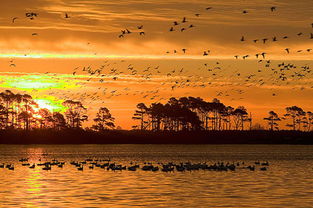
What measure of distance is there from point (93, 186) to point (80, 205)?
44.3 ft

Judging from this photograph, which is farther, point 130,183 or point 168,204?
point 130,183

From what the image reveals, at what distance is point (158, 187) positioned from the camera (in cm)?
5669

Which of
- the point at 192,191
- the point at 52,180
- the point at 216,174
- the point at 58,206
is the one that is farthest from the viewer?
the point at 216,174

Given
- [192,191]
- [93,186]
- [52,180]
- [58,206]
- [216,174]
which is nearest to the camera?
[58,206]

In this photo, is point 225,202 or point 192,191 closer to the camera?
point 225,202

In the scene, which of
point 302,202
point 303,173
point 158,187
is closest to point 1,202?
point 158,187

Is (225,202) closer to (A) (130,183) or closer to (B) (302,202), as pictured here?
(B) (302,202)

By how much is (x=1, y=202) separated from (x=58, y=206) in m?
4.85

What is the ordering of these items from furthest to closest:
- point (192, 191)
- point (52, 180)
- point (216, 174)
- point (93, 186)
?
point (216, 174), point (52, 180), point (93, 186), point (192, 191)

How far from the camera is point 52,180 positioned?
64625mm

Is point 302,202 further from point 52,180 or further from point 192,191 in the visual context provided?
point 52,180

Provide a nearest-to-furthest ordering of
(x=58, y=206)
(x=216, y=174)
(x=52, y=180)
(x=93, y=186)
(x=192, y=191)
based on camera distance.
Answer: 1. (x=58, y=206)
2. (x=192, y=191)
3. (x=93, y=186)
4. (x=52, y=180)
5. (x=216, y=174)

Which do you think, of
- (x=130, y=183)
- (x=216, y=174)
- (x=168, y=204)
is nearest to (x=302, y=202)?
(x=168, y=204)

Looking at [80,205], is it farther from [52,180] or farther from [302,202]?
[52,180]
